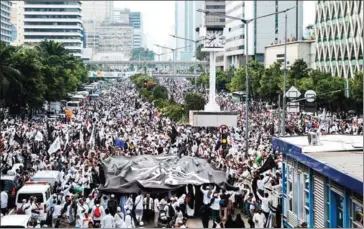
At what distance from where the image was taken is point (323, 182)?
11695 millimetres

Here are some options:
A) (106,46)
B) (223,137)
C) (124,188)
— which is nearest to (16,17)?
(106,46)

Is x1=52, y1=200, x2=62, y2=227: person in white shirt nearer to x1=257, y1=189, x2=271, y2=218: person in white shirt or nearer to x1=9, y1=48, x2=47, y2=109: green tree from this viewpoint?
x1=257, y1=189, x2=271, y2=218: person in white shirt

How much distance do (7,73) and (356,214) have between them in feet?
110

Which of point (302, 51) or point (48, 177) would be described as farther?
point (302, 51)

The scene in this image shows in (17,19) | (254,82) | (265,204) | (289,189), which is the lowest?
(265,204)

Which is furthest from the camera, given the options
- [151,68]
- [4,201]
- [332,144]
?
[151,68]

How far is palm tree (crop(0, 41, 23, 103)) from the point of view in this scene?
127 ft

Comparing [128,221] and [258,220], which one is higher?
[258,220]

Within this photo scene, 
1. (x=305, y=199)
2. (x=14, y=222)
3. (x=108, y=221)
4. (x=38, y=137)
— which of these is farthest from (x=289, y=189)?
(x=38, y=137)

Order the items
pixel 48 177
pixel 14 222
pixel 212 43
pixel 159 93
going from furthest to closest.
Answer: pixel 159 93, pixel 212 43, pixel 48 177, pixel 14 222

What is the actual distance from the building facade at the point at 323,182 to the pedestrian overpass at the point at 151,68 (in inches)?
4069

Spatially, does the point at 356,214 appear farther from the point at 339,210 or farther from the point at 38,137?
the point at 38,137

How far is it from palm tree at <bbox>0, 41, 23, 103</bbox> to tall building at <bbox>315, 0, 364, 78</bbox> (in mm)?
24701

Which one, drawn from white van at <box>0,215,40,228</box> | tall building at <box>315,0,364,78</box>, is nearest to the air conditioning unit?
white van at <box>0,215,40,228</box>
